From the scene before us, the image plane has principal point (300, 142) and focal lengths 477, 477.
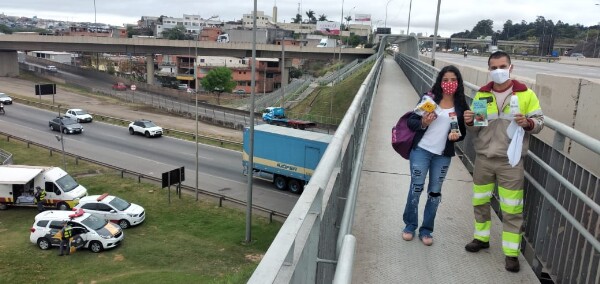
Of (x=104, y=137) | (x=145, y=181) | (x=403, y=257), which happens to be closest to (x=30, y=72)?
(x=104, y=137)

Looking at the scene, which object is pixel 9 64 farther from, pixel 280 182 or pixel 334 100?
pixel 280 182

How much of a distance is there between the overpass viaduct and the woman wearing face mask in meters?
56.9

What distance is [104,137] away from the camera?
37750 millimetres

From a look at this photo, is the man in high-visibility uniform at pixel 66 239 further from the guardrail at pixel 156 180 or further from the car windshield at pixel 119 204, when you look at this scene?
the guardrail at pixel 156 180

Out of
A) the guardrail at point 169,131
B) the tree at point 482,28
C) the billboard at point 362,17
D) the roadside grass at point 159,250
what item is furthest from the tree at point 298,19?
the roadside grass at point 159,250

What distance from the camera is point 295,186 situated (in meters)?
24.4

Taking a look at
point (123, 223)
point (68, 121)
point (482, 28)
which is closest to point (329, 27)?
point (482, 28)

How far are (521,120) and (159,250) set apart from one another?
1653 cm

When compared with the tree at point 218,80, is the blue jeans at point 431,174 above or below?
above

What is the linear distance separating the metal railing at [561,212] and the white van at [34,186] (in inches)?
884

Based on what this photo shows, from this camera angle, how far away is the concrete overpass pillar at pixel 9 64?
68.0 m

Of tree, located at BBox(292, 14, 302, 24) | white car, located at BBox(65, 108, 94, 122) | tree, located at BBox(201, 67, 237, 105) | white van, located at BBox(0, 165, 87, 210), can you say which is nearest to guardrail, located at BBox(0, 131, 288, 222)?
white van, located at BBox(0, 165, 87, 210)

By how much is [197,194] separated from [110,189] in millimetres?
5210

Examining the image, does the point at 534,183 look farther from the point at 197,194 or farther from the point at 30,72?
the point at 30,72
